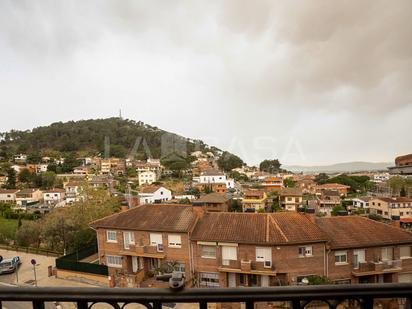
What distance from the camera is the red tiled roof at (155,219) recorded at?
14031 millimetres

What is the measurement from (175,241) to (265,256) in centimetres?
469

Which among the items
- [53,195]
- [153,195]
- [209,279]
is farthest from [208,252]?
[53,195]

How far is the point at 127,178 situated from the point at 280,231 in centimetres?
5641

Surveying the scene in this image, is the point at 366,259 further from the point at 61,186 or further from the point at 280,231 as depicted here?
the point at 61,186

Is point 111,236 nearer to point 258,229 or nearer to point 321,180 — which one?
point 258,229

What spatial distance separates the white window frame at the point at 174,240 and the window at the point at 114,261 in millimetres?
3595

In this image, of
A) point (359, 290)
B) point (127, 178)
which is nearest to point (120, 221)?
point (359, 290)

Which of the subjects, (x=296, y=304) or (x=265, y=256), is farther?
(x=265, y=256)

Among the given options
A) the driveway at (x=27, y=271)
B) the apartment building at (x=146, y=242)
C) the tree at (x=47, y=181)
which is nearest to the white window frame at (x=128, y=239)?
the apartment building at (x=146, y=242)

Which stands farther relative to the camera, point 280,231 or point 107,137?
point 107,137

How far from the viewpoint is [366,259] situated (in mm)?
12375

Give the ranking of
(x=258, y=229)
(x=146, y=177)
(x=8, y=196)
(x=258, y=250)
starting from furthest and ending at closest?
(x=146, y=177)
(x=8, y=196)
(x=258, y=229)
(x=258, y=250)

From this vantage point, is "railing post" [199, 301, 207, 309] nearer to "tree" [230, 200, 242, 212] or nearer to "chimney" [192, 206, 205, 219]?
"chimney" [192, 206, 205, 219]

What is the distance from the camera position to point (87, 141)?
9688cm
